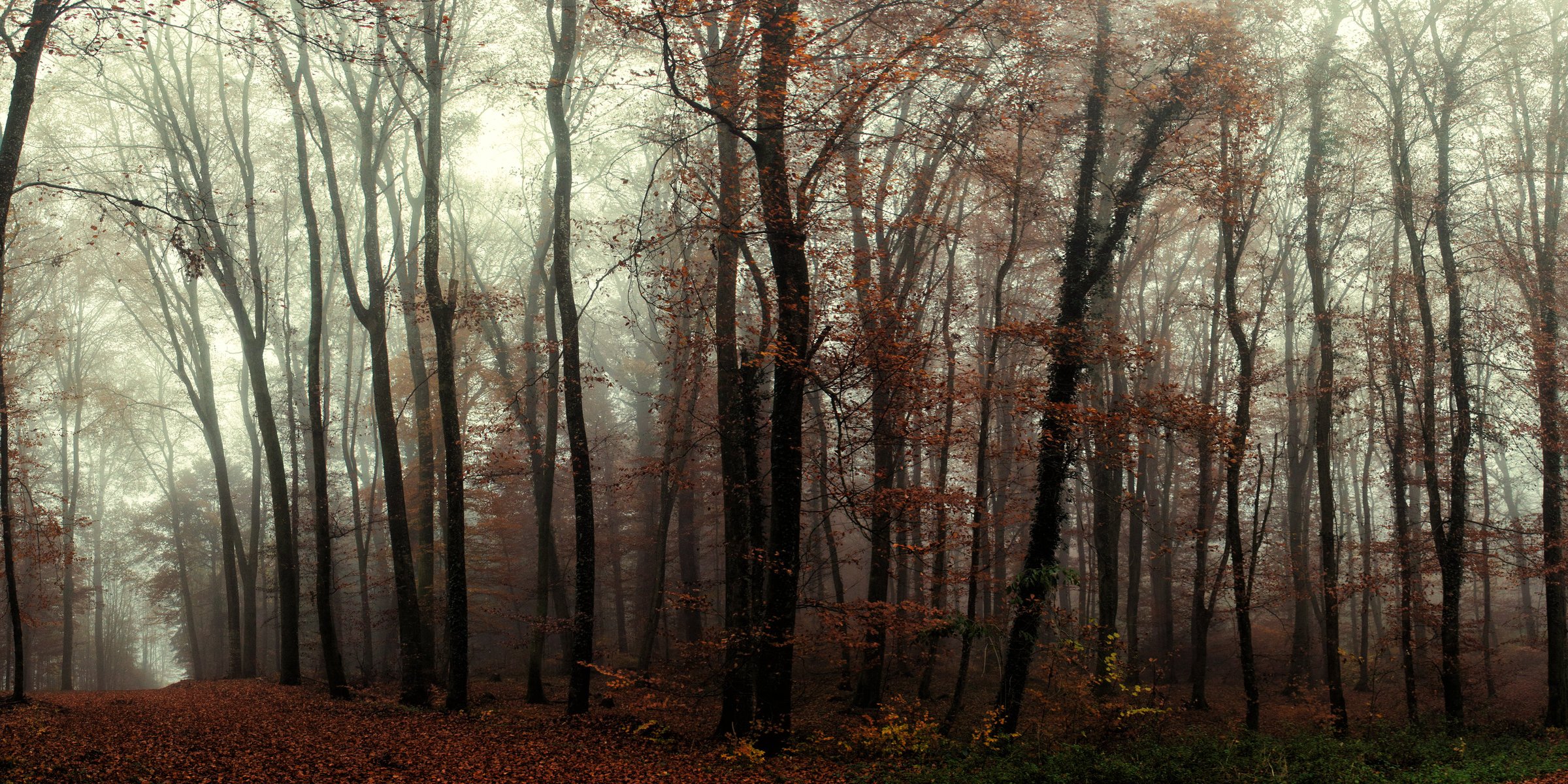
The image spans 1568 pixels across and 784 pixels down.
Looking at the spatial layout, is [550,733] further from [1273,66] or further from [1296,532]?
[1296,532]

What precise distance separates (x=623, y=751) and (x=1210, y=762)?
6.00m

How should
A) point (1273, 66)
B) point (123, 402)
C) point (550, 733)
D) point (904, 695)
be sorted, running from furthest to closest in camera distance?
point (123, 402) → point (904, 695) → point (1273, 66) → point (550, 733)

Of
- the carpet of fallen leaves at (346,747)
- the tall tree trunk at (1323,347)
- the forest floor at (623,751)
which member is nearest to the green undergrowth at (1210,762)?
the forest floor at (623,751)

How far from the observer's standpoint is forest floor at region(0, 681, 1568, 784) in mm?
7309

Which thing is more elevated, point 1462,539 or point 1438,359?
point 1438,359

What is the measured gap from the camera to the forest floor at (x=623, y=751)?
731 cm

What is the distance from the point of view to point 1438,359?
→ 1330 centimetres

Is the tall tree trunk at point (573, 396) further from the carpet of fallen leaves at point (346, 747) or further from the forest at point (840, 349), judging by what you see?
the carpet of fallen leaves at point (346, 747)

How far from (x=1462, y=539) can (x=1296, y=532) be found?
491cm

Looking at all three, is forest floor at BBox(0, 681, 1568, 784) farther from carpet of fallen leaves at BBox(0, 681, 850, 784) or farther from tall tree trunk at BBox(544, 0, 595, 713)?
tall tree trunk at BBox(544, 0, 595, 713)

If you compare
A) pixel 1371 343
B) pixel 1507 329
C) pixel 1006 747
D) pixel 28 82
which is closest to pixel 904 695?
pixel 1006 747

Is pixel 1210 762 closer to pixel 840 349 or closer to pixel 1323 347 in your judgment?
pixel 840 349

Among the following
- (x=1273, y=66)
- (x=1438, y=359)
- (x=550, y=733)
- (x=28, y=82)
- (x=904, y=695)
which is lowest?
(x=904, y=695)

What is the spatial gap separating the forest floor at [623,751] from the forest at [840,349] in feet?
0.29
